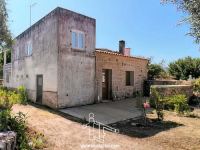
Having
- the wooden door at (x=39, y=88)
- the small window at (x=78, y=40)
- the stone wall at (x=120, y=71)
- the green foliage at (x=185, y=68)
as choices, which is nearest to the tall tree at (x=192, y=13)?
the small window at (x=78, y=40)

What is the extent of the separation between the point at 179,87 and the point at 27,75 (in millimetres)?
12594

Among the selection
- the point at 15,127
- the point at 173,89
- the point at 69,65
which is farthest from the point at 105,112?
the point at 15,127

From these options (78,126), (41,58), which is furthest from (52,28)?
(78,126)

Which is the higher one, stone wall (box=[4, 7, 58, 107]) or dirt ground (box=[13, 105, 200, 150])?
stone wall (box=[4, 7, 58, 107])

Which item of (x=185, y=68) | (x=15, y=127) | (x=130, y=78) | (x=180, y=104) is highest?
(x=185, y=68)

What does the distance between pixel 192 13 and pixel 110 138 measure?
551 centimetres

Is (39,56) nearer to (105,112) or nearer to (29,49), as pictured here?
(29,49)

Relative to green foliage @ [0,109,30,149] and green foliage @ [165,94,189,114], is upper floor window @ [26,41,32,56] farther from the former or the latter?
green foliage @ [0,109,30,149]

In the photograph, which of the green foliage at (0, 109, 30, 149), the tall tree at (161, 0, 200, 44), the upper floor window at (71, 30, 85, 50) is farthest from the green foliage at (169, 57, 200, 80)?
the green foliage at (0, 109, 30, 149)

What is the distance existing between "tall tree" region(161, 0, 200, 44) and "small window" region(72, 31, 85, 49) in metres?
9.67

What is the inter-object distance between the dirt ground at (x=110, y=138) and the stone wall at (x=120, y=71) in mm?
6845

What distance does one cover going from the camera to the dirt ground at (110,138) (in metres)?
8.78

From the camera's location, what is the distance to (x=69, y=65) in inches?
645

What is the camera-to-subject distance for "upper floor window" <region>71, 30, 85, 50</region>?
1689 centimetres
